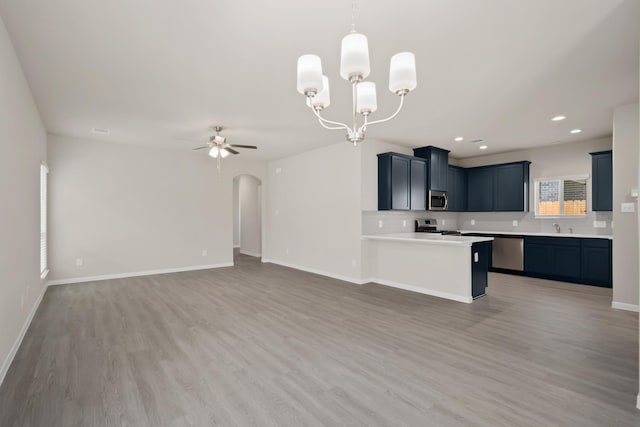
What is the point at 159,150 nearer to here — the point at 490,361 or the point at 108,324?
the point at 108,324

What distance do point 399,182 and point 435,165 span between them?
123 cm

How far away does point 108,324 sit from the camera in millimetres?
3527

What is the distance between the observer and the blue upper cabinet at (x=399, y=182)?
571 centimetres

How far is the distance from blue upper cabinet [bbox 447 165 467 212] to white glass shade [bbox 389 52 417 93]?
17.9 ft

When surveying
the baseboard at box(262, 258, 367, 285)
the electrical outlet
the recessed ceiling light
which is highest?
the recessed ceiling light

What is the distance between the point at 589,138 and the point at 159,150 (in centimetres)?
830

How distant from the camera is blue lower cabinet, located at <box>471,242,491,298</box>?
4445 mm

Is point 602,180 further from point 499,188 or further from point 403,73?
point 403,73

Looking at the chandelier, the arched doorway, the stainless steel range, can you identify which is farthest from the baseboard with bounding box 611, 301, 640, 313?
the arched doorway

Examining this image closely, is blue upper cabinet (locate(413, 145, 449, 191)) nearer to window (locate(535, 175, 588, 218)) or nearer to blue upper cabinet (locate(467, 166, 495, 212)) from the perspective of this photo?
blue upper cabinet (locate(467, 166, 495, 212))

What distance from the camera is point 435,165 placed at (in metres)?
6.53

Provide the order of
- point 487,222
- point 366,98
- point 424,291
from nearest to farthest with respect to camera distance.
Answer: point 366,98 < point 424,291 < point 487,222

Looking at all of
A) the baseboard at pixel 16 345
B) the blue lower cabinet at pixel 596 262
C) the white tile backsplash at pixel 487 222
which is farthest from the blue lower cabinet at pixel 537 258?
the baseboard at pixel 16 345

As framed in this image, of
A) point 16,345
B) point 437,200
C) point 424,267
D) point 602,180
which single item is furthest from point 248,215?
point 602,180
